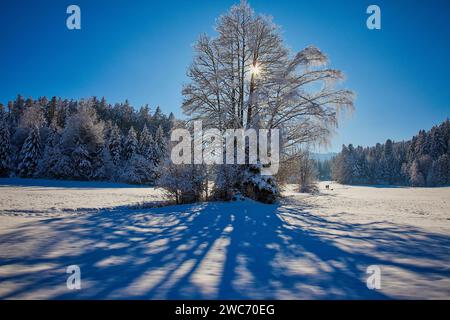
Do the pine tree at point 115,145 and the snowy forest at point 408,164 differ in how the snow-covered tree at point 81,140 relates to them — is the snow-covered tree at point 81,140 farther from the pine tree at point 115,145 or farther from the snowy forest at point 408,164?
the snowy forest at point 408,164

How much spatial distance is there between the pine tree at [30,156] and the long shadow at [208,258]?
4012 centimetres

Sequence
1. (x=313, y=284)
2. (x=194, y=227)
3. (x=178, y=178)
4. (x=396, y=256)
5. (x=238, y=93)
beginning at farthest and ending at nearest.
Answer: (x=238, y=93) < (x=178, y=178) < (x=194, y=227) < (x=396, y=256) < (x=313, y=284)

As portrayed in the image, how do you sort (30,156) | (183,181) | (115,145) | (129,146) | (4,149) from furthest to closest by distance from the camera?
(129,146)
(115,145)
(30,156)
(4,149)
(183,181)

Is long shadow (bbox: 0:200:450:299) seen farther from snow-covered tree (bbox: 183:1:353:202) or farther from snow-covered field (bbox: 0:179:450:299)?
snow-covered tree (bbox: 183:1:353:202)

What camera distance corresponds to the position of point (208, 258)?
3.69 meters

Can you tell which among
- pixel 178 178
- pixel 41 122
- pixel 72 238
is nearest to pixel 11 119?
pixel 41 122

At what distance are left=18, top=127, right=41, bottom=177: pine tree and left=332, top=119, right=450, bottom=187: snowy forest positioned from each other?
8410 cm

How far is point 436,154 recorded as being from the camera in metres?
68.6

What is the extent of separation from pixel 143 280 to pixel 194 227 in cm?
339

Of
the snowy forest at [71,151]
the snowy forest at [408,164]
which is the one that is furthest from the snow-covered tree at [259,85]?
the snowy forest at [408,164]

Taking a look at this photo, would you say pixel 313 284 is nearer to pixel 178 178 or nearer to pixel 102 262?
pixel 102 262

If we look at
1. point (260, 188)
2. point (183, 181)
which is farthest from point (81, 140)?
point (260, 188)

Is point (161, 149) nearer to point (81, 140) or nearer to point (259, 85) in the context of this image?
point (259, 85)

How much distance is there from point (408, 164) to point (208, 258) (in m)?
94.7
